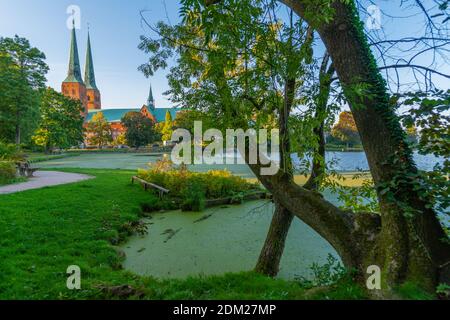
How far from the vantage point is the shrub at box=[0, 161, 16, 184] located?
954 centimetres

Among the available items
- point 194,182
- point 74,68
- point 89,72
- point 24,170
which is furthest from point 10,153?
point 89,72

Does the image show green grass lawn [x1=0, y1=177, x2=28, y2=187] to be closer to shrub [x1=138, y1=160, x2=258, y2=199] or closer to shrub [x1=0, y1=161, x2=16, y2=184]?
shrub [x1=0, y1=161, x2=16, y2=184]

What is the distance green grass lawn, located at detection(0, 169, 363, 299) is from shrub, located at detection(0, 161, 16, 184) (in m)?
2.95

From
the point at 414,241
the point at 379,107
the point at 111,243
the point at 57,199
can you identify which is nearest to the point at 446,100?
the point at 379,107

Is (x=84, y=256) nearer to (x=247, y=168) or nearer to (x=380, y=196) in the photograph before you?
(x=380, y=196)

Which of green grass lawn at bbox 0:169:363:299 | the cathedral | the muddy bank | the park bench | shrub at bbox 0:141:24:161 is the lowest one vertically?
the muddy bank

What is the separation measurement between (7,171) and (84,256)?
8.20 metres

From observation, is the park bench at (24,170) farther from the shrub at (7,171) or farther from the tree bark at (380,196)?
the tree bark at (380,196)

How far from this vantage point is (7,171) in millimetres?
9781

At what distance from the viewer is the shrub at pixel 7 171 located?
31.3 feet

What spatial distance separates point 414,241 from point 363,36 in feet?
5.28

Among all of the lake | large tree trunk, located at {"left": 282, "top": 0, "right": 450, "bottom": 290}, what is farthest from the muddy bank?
large tree trunk, located at {"left": 282, "top": 0, "right": 450, "bottom": 290}

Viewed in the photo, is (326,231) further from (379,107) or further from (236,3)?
(236,3)

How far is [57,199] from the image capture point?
6934 mm
